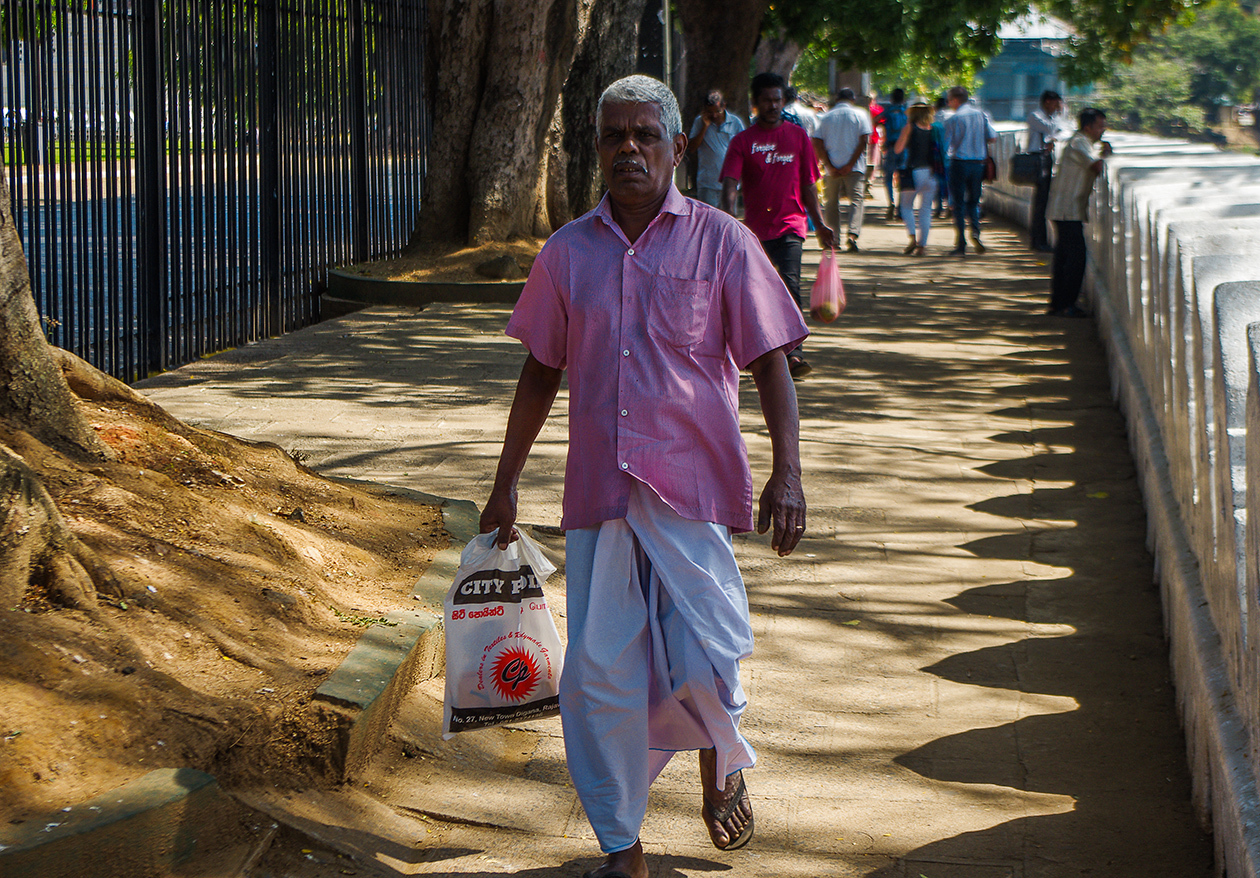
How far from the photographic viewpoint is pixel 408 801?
3.65 meters

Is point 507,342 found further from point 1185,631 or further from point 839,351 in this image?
point 1185,631

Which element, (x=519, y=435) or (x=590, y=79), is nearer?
(x=519, y=435)

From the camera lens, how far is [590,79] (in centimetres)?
1464

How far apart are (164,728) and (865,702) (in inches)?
87.1

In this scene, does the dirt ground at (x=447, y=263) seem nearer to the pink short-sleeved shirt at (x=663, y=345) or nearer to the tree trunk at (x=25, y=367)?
the tree trunk at (x=25, y=367)

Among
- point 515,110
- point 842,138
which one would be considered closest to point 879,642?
point 515,110

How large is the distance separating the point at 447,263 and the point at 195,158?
3.68m

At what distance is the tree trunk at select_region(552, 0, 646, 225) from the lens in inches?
559

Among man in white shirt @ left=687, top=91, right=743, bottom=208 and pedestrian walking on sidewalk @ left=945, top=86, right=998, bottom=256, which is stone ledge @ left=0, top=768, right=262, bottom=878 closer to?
man in white shirt @ left=687, top=91, right=743, bottom=208

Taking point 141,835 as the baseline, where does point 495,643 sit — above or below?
above

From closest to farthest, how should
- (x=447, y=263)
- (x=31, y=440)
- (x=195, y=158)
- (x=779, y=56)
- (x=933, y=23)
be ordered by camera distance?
(x=31, y=440)
(x=195, y=158)
(x=447, y=263)
(x=933, y=23)
(x=779, y=56)

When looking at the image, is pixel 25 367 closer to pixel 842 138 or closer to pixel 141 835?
pixel 141 835

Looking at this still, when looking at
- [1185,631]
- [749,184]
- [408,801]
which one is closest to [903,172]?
[749,184]

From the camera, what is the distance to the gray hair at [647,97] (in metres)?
3.19
